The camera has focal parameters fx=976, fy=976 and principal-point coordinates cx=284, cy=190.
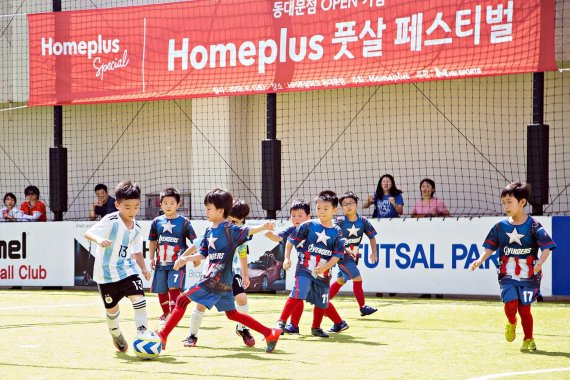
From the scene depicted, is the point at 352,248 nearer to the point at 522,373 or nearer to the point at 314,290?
the point at 314,290

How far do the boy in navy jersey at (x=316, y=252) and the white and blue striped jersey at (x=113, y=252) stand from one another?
Answer: 193 centimetres

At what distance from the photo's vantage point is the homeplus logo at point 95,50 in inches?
707

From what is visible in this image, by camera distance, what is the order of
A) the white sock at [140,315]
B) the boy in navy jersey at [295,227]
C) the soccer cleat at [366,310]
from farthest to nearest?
the soccer cleat at [366,310]
the boy in navy jersey at [295,227]
the white sock at [140,315]

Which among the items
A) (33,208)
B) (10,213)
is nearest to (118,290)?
(33,208)

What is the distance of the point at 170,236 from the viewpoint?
11680 millimetres

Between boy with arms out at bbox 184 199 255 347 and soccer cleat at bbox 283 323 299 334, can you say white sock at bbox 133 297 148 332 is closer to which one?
boy with arms out at bbox 184 199 255 347

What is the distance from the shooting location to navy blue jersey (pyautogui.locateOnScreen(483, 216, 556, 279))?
9.41 meters

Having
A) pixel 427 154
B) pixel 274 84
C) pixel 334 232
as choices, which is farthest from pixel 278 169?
pixel 334 232

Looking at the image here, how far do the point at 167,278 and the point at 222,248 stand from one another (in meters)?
2.63

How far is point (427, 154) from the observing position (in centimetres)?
1806

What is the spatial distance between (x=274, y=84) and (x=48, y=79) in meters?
4.71

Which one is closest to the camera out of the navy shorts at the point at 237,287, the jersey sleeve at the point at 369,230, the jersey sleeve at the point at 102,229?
the jersey sleeve at the point at 102,229

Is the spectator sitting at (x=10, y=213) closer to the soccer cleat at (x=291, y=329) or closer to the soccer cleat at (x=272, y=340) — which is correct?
the soccer cleat at (x=291, y=329)

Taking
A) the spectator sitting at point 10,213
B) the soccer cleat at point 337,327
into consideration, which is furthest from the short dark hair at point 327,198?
the spectator sitting at point 10,213
